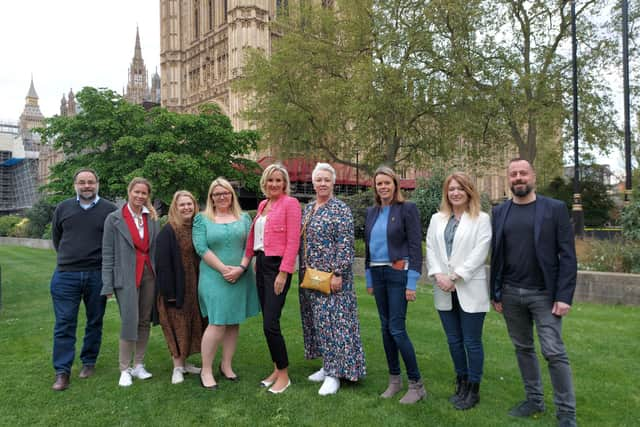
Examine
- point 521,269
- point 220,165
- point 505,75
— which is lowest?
→ point 521,269

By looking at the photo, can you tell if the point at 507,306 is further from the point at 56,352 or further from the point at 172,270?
the point at 56,352

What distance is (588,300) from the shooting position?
8.60m

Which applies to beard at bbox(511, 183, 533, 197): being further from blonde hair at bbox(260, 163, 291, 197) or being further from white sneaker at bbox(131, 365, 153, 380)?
white sneaker at bbox(131, 365, 153, 380)

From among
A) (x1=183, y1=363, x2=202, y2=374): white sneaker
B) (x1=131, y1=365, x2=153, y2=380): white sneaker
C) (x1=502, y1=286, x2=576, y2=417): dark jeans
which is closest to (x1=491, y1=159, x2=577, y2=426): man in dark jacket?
(x1=502, y1=286, x2=576, y2=417): dark jeans

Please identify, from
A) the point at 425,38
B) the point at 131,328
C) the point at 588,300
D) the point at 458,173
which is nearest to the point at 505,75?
the point at 425,38

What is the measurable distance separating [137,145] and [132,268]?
1694cm

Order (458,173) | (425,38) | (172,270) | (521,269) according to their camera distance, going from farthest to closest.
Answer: (425,38) → (172,270) → (458,173) → (521,269)

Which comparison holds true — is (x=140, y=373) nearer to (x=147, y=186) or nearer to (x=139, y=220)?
(x=139, y=220)

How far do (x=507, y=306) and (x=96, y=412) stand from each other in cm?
366

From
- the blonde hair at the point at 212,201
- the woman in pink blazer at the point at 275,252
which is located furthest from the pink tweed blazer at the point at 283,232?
the blonde hair at the point at 212,201

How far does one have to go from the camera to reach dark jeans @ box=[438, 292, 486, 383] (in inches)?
150

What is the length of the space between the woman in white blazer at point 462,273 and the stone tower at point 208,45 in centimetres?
3696

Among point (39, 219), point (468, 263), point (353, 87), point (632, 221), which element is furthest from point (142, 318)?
point (39, 219)

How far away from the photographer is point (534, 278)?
3.55 metres
